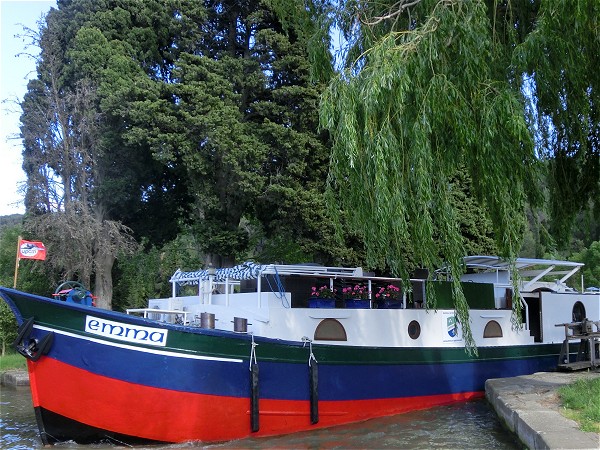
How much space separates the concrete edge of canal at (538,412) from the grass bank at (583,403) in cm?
12

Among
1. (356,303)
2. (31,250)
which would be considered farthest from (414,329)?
(31,250)

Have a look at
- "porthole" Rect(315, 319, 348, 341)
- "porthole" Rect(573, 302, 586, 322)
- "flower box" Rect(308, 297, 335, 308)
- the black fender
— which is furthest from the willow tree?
"porthole" Rect(573, 302, 586, 322)

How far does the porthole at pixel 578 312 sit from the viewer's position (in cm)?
1622

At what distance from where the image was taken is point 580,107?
9234 mm

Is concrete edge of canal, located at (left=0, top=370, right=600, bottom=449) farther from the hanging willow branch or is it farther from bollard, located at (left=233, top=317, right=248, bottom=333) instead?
bollard, located at (left=233, top=317, right=248, bottom=333)

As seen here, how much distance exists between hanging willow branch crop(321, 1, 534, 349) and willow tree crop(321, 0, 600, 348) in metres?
0.02

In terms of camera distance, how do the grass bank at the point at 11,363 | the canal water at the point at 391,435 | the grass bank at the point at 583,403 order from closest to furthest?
the grass bank at the point at 583,403
the canal water at the point at 391,435
the grass bank at the point at 11,363

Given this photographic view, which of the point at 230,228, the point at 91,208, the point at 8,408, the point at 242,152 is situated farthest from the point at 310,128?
the point at 8,408

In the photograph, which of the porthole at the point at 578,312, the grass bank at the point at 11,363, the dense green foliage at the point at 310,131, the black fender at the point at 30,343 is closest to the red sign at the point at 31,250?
the black fender at the point at 30,343

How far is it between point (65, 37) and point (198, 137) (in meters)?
7.32

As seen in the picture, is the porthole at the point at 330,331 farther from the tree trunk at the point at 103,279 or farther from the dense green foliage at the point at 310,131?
the tree trunk at the point at 103,279

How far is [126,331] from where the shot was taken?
905 cm

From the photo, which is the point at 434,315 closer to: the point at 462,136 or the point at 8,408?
the point at 462,136

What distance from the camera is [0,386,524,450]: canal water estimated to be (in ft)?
31.4
